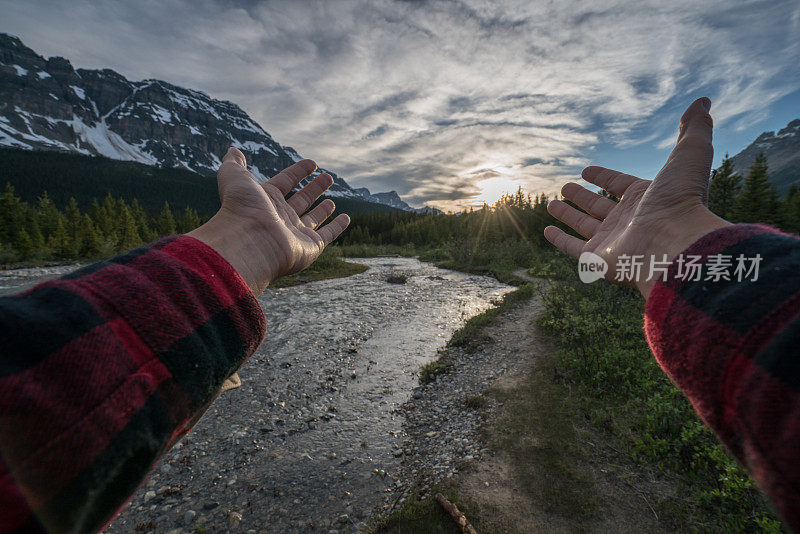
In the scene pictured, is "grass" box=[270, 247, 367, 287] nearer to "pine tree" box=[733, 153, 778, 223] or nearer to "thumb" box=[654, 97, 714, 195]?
"thumb" box=[654, 97, 714, 195]

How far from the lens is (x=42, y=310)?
97cm

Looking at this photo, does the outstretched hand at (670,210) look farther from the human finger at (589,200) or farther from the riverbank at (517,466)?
the riverbank at (517,466)

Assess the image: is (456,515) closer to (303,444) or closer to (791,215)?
(303,444)

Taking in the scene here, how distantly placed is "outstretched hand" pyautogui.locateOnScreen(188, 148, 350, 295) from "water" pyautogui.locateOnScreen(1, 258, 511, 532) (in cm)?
313

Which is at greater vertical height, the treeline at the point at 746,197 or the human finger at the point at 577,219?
the treeline at the point at 746,197

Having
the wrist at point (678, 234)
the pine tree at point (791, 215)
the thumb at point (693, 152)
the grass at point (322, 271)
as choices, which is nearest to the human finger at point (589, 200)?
the thumb at point (693, 152)

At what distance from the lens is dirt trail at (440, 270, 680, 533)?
322 centimetres

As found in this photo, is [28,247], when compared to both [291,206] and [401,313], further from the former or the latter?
[291,206]

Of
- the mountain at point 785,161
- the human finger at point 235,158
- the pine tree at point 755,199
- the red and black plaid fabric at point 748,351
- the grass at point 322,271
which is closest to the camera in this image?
the red and black plaid fabric at point 748,351

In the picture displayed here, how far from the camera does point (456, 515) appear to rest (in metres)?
3.26

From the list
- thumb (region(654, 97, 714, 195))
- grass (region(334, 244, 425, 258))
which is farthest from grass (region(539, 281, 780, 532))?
grass (region(334, 244, 425, 258))

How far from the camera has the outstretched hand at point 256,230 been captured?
2.01 metres

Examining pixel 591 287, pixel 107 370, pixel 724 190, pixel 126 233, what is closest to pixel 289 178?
pixel 107 370

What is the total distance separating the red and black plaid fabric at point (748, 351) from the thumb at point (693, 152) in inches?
37.2
